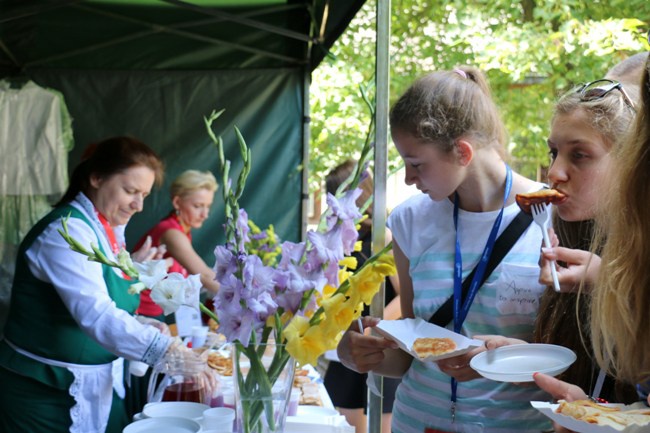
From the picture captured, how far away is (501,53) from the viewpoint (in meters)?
6.52

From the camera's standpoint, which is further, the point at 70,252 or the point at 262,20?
the point at 262,20

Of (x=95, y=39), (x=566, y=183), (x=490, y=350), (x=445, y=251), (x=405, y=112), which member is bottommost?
(x=490, y=350)

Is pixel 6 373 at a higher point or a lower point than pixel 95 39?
lower

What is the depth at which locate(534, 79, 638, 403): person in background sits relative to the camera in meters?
1.31

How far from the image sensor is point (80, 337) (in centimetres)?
235

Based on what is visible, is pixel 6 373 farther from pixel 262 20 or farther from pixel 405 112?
pixel 262 20

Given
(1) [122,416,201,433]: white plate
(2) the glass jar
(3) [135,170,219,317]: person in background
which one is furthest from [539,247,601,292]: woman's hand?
(3) [135,170,219,317]: person in background

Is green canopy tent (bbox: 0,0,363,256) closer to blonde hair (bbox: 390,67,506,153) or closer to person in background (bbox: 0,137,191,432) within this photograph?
person in background (bbox: 0,137,191,432)

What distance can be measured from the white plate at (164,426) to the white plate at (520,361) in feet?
2.26

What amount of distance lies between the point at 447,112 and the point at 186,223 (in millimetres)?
2780

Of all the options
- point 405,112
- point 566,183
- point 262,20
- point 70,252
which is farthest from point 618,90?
point 262,20

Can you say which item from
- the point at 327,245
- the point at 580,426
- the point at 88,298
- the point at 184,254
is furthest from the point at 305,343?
the point at 184,254

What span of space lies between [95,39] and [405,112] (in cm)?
313

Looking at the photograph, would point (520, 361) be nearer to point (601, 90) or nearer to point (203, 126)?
point (601, 90)
